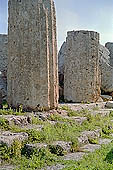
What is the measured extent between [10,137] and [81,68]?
26.6ft

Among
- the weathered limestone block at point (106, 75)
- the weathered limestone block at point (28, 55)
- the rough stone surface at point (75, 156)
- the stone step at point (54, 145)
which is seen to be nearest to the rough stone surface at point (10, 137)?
the stone step at point (54, 145)

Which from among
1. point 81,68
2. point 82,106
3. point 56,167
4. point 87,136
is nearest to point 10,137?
point 56,167

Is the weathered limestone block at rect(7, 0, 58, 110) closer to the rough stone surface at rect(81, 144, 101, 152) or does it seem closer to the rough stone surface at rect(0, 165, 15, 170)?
the rough stone surface at rect(81, 144, 101, 152)

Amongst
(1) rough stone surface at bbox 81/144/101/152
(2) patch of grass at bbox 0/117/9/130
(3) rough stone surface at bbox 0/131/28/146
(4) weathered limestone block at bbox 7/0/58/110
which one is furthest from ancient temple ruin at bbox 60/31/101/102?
(3) rough stone surface at bbox 0/131/28/146

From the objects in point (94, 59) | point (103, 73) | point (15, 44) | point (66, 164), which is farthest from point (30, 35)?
point (103, 73)

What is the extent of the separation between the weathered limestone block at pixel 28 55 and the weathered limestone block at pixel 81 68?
4.61 m

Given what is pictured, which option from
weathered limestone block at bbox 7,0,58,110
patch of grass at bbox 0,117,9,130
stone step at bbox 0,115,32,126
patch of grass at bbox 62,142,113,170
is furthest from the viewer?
weathered limestone block at bbox 7,0,58,110

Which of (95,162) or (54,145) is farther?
(54,145)

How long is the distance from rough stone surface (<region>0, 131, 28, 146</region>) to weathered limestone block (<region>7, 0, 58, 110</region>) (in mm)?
2537

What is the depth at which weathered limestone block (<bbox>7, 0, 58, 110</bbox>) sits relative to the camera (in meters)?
9.41

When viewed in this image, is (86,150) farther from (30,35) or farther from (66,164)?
Answer: (30,35)

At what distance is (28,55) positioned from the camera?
9.42m

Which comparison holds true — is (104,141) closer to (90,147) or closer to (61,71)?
(90,147)

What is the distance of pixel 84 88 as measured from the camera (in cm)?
1413
